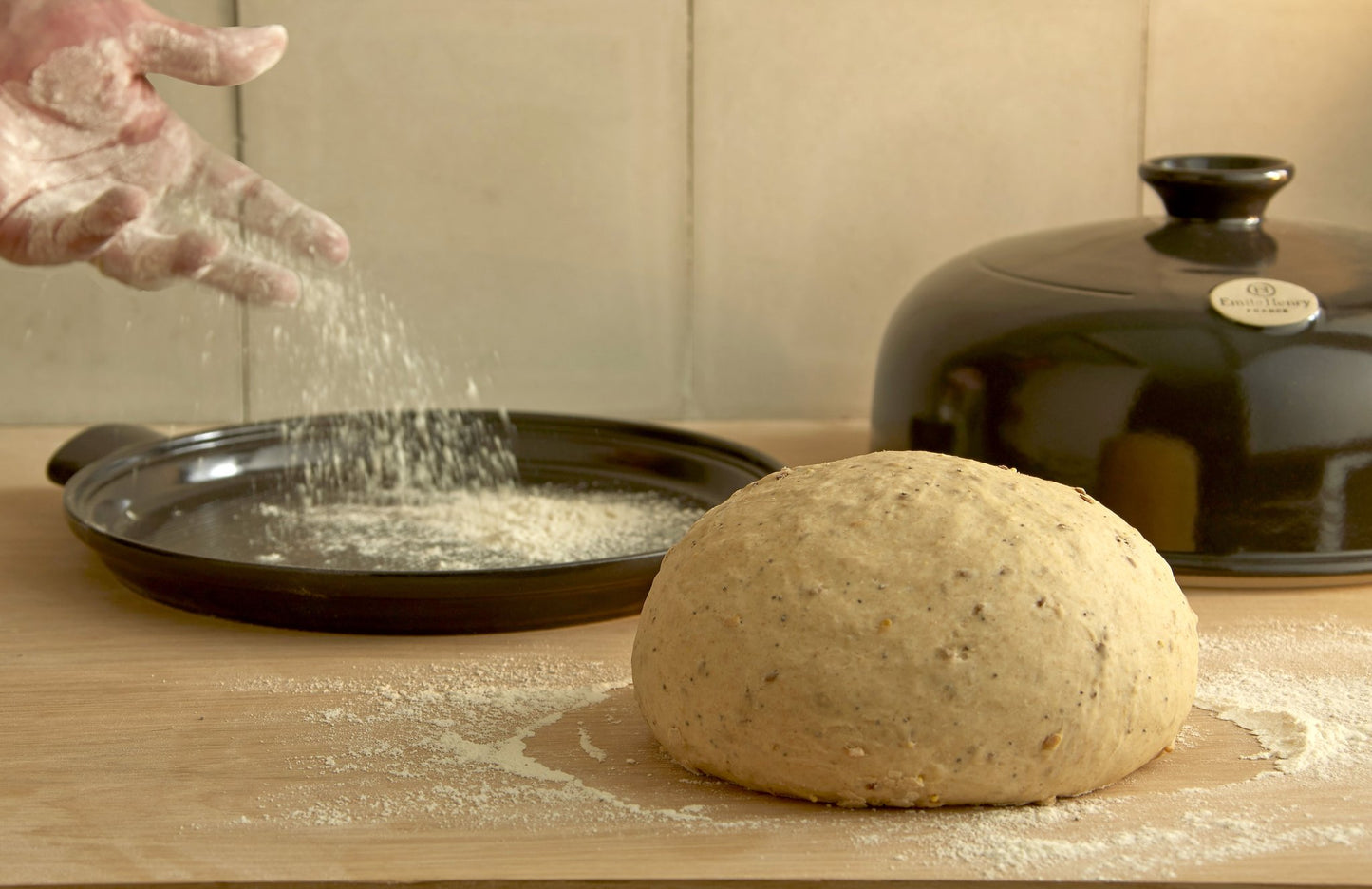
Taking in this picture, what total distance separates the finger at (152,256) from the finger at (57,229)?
0.10ft

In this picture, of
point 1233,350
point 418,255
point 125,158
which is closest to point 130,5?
point 125,158

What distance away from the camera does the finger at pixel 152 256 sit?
972 mm

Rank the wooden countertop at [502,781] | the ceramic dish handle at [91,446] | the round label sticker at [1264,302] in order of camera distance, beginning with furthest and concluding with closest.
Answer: the ceramic dish handle at [91,446], the round label sticker at [1264,302], the wooden countertop at [502,781]

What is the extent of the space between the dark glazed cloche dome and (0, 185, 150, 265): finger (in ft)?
1.94

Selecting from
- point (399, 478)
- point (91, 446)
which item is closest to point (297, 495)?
point (399, 478)

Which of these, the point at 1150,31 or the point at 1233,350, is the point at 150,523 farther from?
the point at 1150,31

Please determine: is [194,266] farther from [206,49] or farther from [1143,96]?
[1143,96]

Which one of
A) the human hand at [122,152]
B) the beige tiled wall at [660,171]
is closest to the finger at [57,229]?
the human hand at [122,152]

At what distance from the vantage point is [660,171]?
1450 millimetres

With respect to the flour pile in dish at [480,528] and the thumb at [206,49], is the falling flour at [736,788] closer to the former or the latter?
the flour pile in dish at [480,528]

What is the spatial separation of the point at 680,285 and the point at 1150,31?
56 cm

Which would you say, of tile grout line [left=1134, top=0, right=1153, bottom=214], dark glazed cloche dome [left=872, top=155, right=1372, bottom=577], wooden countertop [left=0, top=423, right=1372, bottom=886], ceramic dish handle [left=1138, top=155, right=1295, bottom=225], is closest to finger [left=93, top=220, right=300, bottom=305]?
wooden countertop [left=0, top=423, right=1372, bottom=886]

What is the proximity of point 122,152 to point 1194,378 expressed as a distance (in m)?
0.82

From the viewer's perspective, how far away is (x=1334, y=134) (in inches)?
57.6
